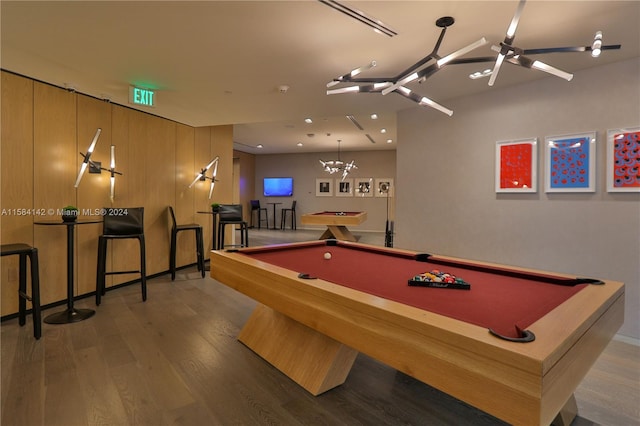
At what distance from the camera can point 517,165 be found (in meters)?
3.60

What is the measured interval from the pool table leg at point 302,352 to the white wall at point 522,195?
8.48 feet

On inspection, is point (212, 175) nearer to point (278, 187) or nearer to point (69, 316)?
point (69, 316)

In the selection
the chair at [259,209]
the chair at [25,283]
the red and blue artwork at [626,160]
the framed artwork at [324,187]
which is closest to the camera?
the chair at [25,283]

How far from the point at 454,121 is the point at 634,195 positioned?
1.98 meters

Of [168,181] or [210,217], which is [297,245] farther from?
[210,217]

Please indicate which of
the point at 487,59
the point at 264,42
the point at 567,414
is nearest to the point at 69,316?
the point at 264,42

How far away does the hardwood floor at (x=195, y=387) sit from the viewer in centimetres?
180

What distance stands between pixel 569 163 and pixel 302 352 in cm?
323

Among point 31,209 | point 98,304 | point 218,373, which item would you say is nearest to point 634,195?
point 218,373

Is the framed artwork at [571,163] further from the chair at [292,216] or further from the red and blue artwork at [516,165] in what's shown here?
the chair at [292,216]

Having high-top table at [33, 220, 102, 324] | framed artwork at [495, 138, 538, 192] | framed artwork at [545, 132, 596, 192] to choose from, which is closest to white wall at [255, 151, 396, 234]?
framed artwork at [495, 138, 538, 192]

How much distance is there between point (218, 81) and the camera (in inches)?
135

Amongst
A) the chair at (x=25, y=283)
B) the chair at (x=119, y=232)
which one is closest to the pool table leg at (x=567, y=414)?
the chair at (x=25, y=283)

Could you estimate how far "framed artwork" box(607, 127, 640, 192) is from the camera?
287 cm
